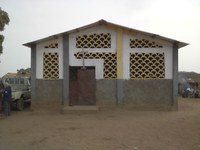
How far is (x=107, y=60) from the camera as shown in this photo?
18.7 m

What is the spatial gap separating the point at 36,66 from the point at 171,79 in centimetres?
634

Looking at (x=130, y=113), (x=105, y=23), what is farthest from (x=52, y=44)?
(x=130, y=113)

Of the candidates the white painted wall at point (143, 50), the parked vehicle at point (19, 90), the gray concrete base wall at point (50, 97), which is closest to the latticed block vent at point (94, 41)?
the white painted wall at point (143, 50)

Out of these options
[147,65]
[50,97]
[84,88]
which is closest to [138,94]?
[147,65]

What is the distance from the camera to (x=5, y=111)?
1745cm

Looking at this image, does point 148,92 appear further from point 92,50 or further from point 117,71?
point 92,50

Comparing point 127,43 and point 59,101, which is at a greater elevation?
point 127,43

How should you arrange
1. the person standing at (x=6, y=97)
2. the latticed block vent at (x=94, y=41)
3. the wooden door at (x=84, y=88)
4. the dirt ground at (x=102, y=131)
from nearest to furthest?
→ the dirt ground at (x=102, y=131), the person standing at (x=6, y=97), the latticed block vent at (x=94, y=41), the wooden door at (x=84, y=88)

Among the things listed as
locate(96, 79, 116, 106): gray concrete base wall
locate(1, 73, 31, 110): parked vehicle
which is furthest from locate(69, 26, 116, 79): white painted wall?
locate(1, 73, 31, 110): parked vehicle

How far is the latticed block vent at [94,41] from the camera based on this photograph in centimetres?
1859

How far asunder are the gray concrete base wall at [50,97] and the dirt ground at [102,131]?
2.98 feet

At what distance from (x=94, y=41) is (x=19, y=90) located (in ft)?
16.1

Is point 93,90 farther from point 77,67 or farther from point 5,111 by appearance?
point 5,111

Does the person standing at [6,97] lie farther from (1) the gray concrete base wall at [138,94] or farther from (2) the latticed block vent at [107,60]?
(1) the gray concrete base wall at [138,94]
